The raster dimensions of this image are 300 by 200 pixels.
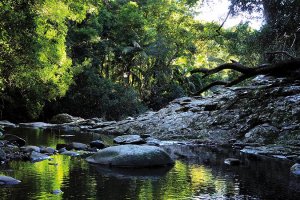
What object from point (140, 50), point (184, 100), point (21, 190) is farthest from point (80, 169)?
point (140, 50)

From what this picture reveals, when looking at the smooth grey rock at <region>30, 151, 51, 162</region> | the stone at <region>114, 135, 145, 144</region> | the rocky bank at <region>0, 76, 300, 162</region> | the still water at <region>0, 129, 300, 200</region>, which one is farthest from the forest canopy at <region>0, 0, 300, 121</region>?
the still water at <region>0, 129, 300, 200</region>

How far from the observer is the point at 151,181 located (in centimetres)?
563

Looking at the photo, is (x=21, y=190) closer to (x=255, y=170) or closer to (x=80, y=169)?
(x=80, y=169)

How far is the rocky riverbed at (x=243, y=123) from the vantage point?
10.3 meters

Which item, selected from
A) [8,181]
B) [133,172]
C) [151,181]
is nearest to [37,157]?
[133,172]

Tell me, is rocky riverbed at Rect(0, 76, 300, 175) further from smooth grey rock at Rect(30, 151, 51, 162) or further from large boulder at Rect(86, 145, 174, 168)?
smooth grey rock at Rect(30, 151, 51, 162)

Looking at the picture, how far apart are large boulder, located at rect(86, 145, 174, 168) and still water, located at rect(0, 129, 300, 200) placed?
29 cm

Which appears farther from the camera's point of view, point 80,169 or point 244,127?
point 244,127

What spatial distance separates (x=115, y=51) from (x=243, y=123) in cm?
1947

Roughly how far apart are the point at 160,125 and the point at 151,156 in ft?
25.2

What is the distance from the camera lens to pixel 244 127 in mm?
11883

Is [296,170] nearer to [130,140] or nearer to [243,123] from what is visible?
[130,140]

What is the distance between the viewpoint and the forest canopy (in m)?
12.3

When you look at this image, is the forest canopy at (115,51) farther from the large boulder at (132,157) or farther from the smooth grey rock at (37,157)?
the large boulder at (132,157)
